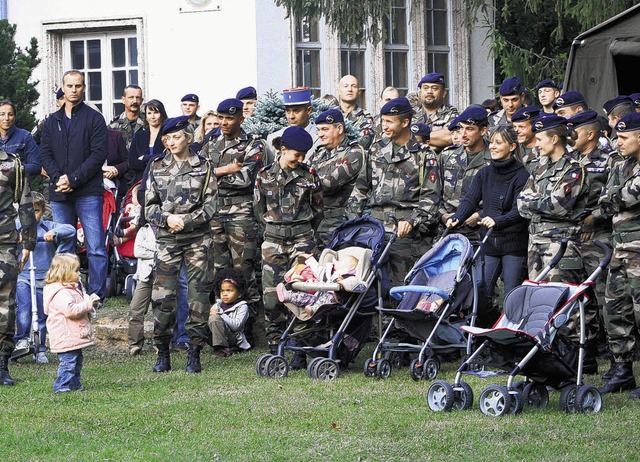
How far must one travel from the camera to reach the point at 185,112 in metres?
15.2

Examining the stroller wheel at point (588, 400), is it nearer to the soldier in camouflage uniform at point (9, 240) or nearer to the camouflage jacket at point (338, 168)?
the camouflage jacket at point (338, 168)

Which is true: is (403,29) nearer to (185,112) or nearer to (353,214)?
(185,112)

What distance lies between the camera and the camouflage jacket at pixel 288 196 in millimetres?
11391

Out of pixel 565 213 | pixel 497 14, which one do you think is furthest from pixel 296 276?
pixel 497 14

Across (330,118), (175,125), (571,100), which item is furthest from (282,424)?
(571,100)

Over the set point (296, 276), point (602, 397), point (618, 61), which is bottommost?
point (602, 397)

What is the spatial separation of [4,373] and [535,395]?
14.2 feet

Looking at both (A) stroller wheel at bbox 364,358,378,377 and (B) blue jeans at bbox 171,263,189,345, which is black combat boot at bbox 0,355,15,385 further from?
(A) stroller wheel at bbox 364,358,378,377

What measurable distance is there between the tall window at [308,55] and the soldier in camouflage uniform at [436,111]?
690 cm

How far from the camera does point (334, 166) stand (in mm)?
11742

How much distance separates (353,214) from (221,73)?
814 cm

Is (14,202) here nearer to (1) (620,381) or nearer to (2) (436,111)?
(2) (436,111)

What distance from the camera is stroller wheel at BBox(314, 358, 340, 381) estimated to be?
34.9 ft

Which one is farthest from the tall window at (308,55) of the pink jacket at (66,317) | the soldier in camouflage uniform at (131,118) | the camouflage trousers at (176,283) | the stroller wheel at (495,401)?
the stroller wheel at (495,401)
